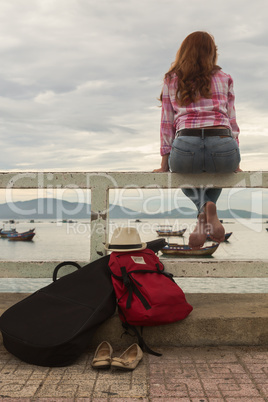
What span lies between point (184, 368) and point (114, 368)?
1.52 feet

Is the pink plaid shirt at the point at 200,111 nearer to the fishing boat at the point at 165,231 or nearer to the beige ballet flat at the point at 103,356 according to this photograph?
the fishing boat at the point at 165,231

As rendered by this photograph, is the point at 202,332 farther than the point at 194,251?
No

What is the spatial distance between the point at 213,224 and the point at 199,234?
178 mm

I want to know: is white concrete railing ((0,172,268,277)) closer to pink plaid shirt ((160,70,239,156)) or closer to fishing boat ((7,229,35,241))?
pink plaid shirt ((160,70,239,156))

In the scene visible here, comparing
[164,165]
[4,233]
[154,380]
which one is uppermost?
[164,165]

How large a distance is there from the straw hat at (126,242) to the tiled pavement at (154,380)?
0.81 metres

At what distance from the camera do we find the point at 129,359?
107 inches

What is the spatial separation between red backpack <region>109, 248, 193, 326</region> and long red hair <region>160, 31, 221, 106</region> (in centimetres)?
155

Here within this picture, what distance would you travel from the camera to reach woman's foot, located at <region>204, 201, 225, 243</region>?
11.7 feet

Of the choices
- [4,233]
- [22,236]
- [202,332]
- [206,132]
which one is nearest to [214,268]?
[202,332]

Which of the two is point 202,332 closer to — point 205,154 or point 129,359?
point 129,359

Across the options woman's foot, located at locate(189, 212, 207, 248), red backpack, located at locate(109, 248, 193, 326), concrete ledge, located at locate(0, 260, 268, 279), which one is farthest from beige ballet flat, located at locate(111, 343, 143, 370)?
woman's foot, located at locate(189, 212, 207, 248)

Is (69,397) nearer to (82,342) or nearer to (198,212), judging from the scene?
(82,342)

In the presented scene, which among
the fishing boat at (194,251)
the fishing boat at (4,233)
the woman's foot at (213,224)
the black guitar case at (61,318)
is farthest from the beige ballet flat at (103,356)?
the fishing boat at (4,233)
